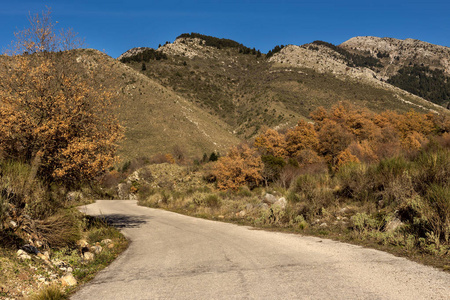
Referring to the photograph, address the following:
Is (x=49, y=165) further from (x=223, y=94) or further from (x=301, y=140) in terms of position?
(x=223, y=94)

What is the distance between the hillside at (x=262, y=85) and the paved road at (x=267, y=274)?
6710cm

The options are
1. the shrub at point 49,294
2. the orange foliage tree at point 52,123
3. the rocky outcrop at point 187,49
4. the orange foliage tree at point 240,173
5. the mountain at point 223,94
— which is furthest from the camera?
the rocky outcrop at point 187,49

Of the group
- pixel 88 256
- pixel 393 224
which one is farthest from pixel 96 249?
pixel 393 224

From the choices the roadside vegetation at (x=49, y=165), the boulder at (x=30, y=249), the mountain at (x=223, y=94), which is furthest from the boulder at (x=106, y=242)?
the mountain at (x=223, y=94)

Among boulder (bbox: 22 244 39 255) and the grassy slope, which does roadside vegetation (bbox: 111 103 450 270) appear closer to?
boulder (bbox: 22 244 39 255)

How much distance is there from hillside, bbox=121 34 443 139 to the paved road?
67095 mm

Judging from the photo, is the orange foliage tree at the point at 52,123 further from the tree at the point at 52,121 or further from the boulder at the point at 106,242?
the boulder at the point at 106,242

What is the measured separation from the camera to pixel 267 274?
201 inches

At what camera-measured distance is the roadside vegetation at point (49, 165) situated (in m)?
5.83

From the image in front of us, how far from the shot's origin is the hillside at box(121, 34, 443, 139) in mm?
82500

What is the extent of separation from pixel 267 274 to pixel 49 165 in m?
9.02

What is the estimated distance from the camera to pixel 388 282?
14.5 feet

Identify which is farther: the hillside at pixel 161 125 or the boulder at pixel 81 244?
the hillside at pixel 161 125

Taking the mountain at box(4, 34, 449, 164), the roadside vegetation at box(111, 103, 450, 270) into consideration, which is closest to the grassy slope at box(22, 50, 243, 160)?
the mountain at box(4, 34, 449, 164)
